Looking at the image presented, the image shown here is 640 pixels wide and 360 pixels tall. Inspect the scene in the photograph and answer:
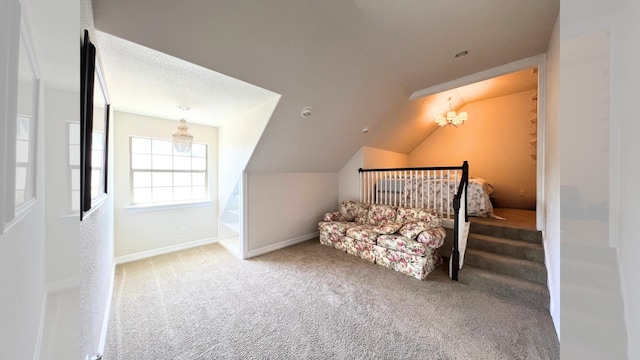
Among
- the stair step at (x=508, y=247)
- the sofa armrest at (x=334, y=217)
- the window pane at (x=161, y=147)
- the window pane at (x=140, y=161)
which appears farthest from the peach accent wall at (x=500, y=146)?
the window pane at (x=140, y=161)

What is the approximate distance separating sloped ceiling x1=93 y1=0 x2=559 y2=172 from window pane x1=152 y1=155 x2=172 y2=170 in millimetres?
1592

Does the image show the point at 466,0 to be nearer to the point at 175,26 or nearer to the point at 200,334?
the point at 175,26

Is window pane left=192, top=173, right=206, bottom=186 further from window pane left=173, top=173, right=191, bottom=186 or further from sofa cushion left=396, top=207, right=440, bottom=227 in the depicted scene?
sofa cushion left=396, top=207, right=440, bottom=227

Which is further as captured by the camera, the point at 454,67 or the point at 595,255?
the point at 454,67

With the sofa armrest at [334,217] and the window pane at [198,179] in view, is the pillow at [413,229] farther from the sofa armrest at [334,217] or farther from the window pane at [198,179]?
the window pane at [198,179]

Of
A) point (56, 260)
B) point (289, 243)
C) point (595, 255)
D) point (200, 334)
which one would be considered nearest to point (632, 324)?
point (595, 255)

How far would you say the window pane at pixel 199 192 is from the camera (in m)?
3.72

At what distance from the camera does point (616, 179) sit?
1.11ft

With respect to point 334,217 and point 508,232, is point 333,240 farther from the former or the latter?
point 508,232

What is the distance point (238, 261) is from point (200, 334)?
1.36 metres

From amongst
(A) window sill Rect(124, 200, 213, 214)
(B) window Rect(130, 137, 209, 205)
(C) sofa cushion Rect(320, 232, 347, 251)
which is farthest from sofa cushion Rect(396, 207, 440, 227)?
(B) window Rect(130, 137, 209, 205)

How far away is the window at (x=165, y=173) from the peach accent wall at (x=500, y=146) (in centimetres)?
558

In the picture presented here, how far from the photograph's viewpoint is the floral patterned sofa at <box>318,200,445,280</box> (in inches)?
100

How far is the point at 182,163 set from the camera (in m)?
3.56
